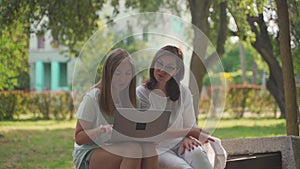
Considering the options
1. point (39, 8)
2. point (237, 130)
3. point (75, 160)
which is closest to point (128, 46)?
point (75, 160)

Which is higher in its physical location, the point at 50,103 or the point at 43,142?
the point at 50,103

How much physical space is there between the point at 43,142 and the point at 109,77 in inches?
337

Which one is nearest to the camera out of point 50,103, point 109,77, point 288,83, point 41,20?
point 109,77

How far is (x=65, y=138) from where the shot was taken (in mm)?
13102

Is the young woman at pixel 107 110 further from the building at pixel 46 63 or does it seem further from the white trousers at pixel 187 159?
the building at pixel 46 63

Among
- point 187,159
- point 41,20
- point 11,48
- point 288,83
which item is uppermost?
point 41,20

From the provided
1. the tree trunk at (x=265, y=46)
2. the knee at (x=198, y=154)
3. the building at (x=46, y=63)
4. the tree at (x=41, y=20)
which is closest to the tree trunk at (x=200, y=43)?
the knee at (x=198, y=154)

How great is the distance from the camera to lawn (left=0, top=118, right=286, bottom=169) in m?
9.12

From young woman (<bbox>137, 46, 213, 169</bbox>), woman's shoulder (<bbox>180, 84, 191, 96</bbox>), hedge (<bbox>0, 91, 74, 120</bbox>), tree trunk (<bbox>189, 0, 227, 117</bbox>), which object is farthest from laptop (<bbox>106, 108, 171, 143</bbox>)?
hedge (<bbox>0, 91, 74, 120</bbox>)

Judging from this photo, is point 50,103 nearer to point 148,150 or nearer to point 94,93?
point 94,93

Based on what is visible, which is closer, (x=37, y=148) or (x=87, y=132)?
(x=87, y=132)

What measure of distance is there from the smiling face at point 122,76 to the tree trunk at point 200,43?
0.81 meters

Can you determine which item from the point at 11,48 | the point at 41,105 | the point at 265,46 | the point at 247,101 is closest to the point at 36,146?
the point at 11,48

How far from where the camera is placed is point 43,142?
1223 centimetres
